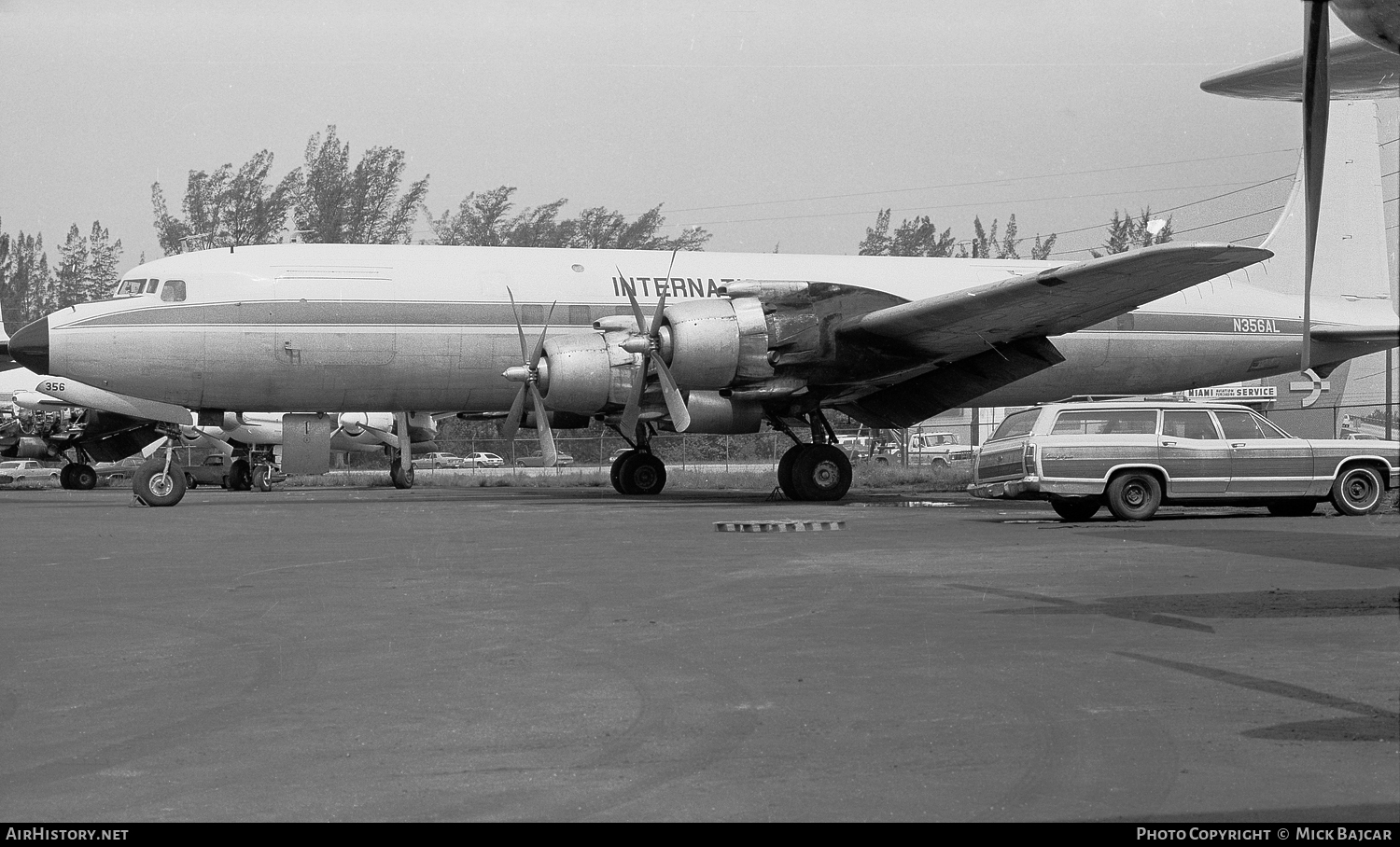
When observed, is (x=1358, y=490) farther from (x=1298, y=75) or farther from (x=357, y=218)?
(x=357, y=218)

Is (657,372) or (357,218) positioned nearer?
(657,372)

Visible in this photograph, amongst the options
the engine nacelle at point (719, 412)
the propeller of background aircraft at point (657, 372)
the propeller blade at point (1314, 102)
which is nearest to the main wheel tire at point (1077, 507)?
the engine nacelle at point (719, 412)

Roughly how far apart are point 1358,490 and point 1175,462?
2554mm

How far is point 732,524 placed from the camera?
1477cm

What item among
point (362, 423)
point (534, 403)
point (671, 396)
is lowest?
point (362, 423)

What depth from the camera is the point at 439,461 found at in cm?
6338

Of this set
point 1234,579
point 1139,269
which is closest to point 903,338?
point 1139,269

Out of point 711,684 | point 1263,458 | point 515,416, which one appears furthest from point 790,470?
point 711,684

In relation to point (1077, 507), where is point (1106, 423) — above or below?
above

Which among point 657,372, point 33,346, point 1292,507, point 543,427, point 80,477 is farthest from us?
point 80,477

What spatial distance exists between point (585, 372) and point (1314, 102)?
13748 millimetres

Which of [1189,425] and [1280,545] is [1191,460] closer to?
[1189,425]

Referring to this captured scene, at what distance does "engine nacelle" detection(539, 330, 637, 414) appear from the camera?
20.4 meters

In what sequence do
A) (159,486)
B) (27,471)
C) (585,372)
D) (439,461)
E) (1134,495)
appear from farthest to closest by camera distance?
(439,461)
(27,471)
(159,486)
(585,372)
(1134,495)
